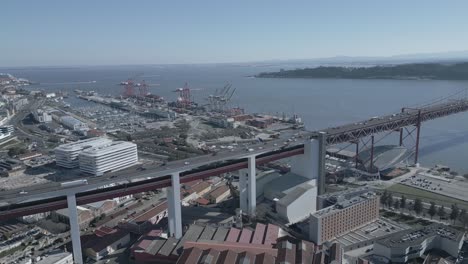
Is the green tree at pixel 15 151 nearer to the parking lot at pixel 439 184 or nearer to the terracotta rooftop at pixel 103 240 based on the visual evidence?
the terracotta rooftop at pixel 103 240

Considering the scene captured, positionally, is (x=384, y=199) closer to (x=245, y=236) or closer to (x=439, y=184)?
(x=439, y=184)

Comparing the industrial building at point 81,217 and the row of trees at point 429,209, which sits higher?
the row of trees at point 429,209

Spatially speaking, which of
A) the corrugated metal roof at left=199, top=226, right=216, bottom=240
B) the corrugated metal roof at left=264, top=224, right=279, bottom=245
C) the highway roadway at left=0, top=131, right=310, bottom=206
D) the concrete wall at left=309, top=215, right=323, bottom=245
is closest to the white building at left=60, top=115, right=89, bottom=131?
the highway roadway at left=0, top=131, right=310, bottom=206

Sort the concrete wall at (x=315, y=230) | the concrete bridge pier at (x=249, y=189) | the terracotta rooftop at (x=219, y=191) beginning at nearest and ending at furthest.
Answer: the concrete wall at (x=315, y=230) < the concrete bridge pier at (x=249, y=189) < the terracotta rooftop at (x=219, y=191)

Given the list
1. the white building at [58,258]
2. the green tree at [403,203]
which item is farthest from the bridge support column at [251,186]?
the white building at [58,258]

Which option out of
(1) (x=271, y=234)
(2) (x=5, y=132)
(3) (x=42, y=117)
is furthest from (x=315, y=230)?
(3) (x=42, y=117)

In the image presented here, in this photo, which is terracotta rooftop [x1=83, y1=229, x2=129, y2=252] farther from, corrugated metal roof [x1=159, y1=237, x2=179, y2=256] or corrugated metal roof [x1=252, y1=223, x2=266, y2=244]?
corrugated metal roof [x1=252, y1=223, x2=266, y2=244]
